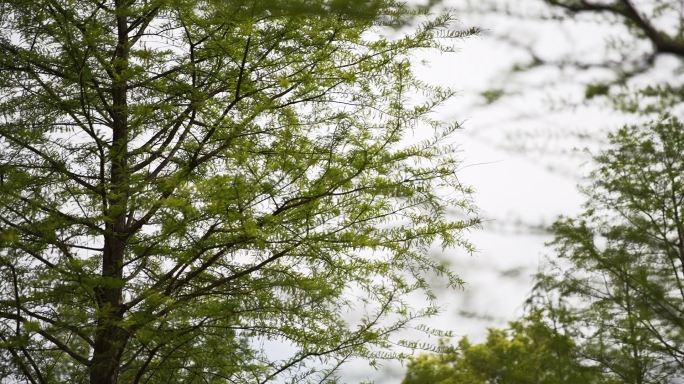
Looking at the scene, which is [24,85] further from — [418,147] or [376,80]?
[418,147]

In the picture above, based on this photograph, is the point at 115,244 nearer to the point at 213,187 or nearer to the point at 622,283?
the point at 213,187

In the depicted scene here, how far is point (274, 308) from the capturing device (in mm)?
4828

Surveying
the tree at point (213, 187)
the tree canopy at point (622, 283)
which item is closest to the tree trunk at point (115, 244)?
the tree at point (213, 187)

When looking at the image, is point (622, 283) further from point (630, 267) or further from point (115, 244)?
point (115, 244)

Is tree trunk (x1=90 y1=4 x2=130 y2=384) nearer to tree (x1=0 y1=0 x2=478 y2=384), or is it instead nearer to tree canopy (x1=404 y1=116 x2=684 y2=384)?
tree (x1=0 y1=0 x2=478 y2=384)

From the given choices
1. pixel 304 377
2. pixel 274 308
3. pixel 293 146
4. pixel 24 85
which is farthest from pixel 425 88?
pixel 24 85

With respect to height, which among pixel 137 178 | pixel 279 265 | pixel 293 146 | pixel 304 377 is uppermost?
pixel 293 146

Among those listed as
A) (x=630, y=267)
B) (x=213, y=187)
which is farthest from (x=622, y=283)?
(x=213, y=187)

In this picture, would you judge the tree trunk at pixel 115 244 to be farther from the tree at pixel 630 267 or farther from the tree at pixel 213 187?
the tree at pixel 630 267

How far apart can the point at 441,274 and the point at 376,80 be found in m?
1.61

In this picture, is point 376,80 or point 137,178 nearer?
point 137,178

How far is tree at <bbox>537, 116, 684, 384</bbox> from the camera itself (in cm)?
417

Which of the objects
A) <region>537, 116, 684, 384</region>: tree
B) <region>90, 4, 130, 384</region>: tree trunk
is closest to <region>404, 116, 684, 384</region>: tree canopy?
<region>537, 116, 684, 384</region>: tree

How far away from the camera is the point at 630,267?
4.95 m
